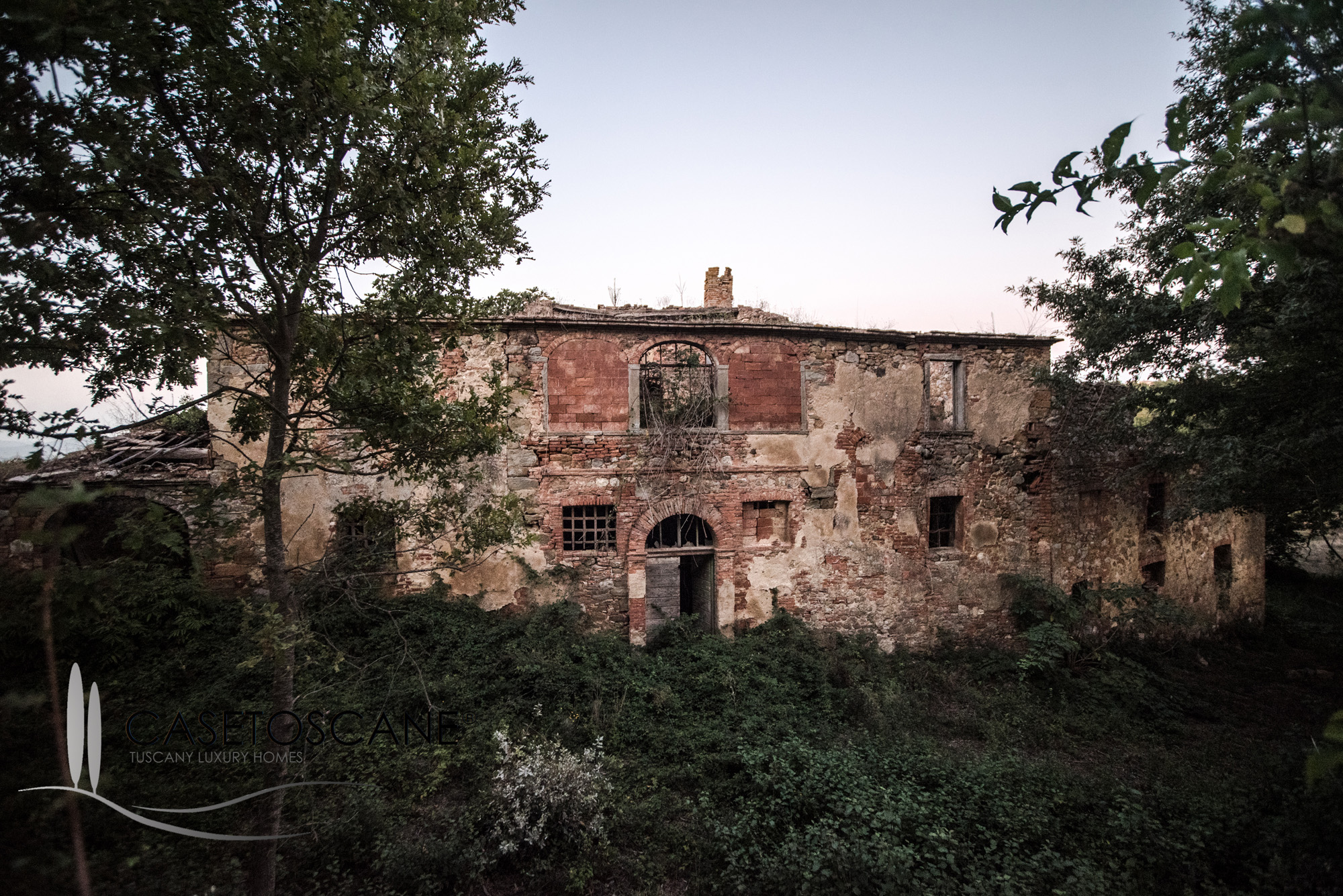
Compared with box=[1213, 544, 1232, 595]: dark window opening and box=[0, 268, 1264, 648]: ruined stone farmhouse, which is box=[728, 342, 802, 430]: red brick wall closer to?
box=[0, 268, 1264, 648]: ruined stone farmhouse

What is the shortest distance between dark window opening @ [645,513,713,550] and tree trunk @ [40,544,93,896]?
7.53 meters

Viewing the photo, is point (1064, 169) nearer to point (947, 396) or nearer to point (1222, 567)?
point (947, 396)

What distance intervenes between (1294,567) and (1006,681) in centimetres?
1408

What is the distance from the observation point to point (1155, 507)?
39.3 feet

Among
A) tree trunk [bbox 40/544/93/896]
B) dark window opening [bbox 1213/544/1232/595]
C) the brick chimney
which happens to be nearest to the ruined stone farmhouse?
the brick chimney

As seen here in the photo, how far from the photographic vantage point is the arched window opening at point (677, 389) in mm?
9250

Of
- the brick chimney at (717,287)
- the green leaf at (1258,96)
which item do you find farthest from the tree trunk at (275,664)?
the brick chimney at (717,287)

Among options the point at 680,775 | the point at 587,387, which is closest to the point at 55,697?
the point at 680,775

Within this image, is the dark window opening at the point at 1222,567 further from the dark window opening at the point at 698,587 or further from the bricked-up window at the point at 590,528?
the bricked-up window at the point at 590,528

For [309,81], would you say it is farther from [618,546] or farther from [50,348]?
[618,546]

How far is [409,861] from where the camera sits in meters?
4.41

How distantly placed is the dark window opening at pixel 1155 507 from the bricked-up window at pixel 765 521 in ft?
27.0

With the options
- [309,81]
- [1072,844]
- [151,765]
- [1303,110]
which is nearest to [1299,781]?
[1072,844]

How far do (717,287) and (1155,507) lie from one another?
10825 mm
